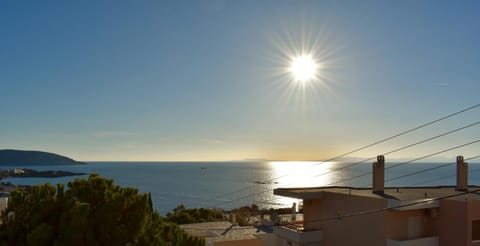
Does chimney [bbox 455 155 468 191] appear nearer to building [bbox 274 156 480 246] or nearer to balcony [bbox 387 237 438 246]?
building [bbox 274 156 480 246]

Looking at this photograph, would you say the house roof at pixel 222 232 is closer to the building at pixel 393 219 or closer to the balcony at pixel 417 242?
the building at pixel 393 219

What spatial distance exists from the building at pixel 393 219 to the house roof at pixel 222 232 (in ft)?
10.7

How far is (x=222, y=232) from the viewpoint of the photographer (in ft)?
73.7

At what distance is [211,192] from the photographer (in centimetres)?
12400

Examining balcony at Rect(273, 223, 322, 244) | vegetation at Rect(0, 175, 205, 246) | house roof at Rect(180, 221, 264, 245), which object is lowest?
house roof at Rect(180, 221, 264, 245)

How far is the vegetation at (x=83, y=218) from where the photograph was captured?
894cm

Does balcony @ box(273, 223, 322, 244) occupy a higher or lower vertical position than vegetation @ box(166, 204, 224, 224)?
higher

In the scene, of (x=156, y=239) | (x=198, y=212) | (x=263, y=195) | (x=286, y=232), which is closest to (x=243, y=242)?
(x=286, y=232)

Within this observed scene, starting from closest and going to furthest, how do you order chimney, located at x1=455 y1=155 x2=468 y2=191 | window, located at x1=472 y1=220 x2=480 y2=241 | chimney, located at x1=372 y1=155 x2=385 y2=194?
window, located at x1=472 y1=220 x2=480 y2=241 → chimney, located at x1=372 y1=155 x2=385 y2=194 → chimney, located at x1=455 y1=155 x2=468 y2=191

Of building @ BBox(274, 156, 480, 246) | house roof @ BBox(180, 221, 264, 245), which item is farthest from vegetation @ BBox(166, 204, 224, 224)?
building @ BBox(274, 156, 480, 246)

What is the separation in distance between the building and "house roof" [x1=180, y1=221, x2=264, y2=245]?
3.28 m

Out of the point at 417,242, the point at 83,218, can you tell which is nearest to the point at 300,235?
the point at 417,242

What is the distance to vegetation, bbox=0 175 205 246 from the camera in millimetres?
8938

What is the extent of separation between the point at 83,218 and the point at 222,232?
46.8ft
